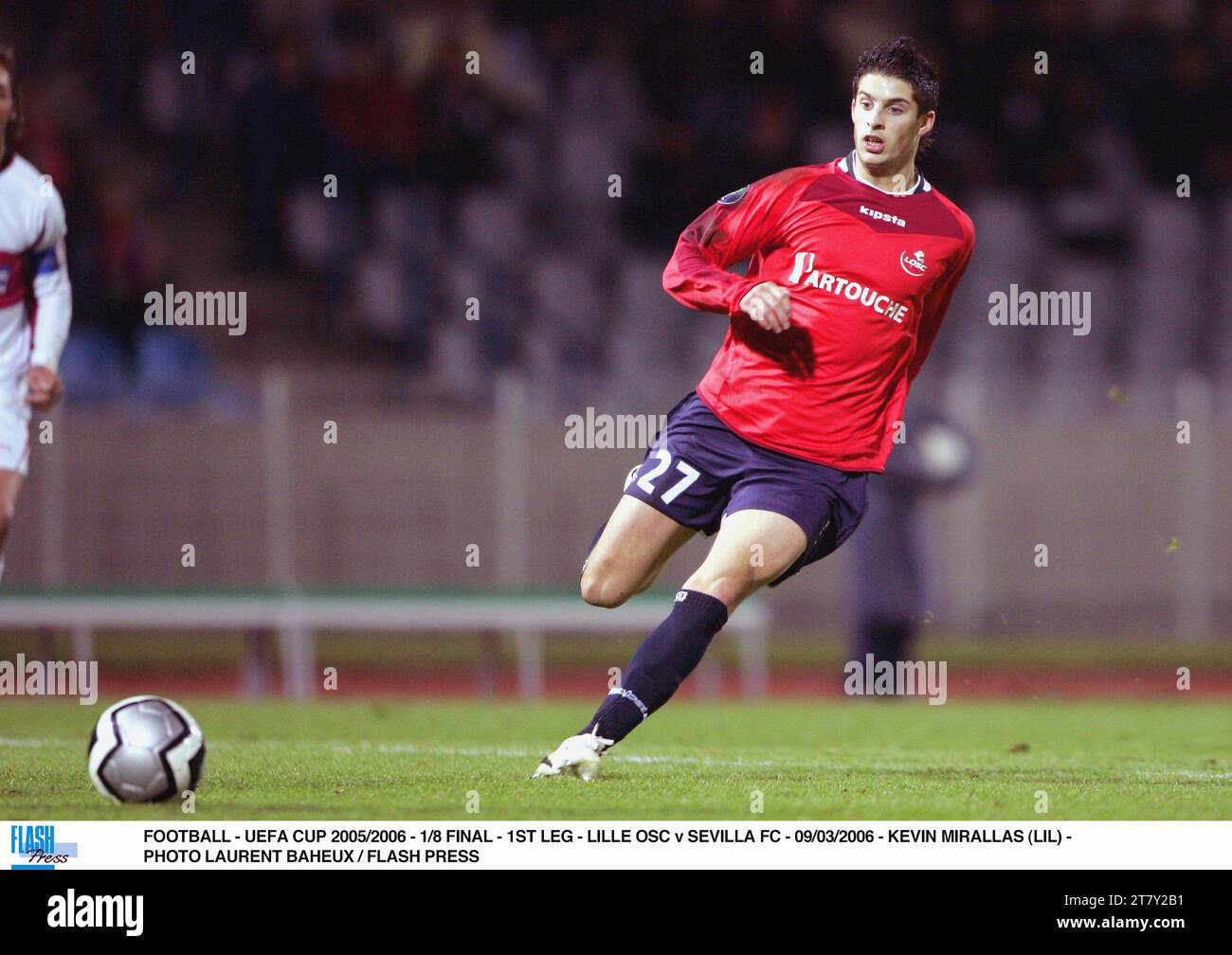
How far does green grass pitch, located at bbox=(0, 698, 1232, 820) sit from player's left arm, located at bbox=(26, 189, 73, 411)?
1341 mm

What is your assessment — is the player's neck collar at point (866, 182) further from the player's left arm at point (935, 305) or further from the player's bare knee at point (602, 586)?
the player's bare knee at point (602, 586)

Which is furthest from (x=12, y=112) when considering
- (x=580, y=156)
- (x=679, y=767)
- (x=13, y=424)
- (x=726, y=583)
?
(x=580, y=156)

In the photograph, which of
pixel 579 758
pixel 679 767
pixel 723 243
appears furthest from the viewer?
pixel 679 767

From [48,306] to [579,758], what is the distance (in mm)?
2840

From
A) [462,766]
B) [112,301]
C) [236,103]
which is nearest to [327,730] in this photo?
[462,766]

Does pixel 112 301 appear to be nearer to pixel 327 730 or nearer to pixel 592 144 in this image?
pixel 592 144

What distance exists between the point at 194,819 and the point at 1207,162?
14220mm

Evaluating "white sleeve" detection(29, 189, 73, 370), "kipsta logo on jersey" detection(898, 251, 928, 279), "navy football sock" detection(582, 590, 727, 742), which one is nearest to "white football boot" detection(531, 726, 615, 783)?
"navy football sock" detection(582, 590, 727, 742)

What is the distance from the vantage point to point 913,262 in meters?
5.79

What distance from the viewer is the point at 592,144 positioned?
16.6 metres

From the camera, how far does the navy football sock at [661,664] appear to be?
211 inches

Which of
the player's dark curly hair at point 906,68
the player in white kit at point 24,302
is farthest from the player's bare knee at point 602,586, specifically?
the player in white kit at point 24,302

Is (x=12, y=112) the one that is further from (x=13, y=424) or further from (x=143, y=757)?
(x=143, y=757)
